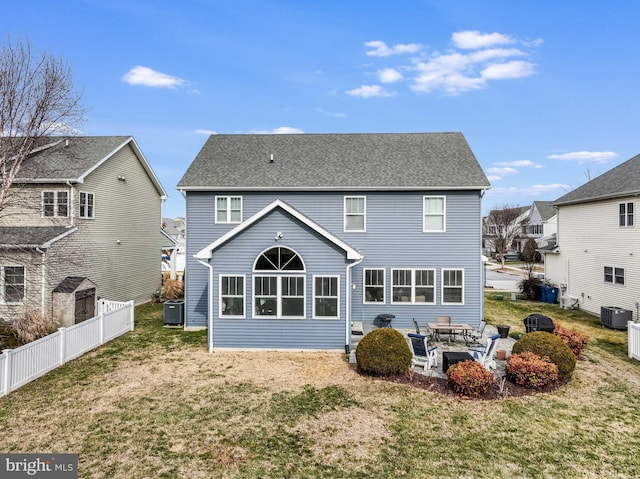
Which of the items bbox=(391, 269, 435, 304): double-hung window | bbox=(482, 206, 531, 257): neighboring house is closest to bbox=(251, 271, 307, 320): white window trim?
bbox=(391, 269, 435, 304): double-hung window

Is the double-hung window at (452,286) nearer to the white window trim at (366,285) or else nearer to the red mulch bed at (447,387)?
the white window trim at (366,285)

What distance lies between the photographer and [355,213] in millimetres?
15859

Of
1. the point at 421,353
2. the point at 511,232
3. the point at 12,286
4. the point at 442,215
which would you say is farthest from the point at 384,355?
the point at 511,232

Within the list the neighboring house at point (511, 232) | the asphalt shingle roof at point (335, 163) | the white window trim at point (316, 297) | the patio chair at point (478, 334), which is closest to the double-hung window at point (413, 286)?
the patio chair at point (478, 334)

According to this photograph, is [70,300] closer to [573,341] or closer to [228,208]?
[228,208]

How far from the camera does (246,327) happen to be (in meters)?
12.6

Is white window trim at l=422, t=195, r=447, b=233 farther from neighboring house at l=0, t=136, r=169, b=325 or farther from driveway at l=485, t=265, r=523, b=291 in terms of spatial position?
driveway at l=485, t=265, r=523, b=291

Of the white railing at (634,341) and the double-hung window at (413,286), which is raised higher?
the double-hung window at (413,286)

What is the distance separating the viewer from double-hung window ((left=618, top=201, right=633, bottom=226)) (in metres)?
16.8

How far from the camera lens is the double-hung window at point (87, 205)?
17.2 meters

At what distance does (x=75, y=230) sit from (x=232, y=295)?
945cm

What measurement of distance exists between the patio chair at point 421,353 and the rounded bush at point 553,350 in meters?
2.46

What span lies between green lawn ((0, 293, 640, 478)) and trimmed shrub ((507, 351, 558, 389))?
453 mm

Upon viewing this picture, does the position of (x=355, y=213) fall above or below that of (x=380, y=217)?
above
